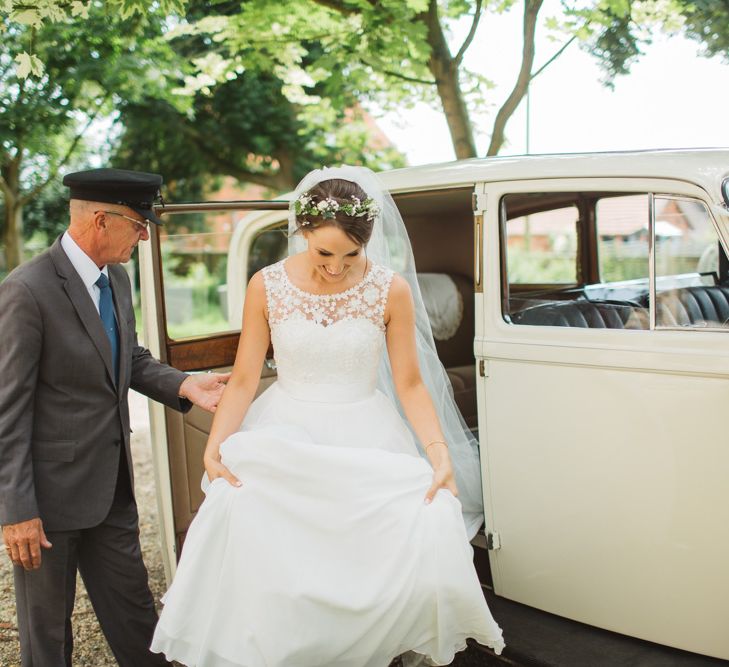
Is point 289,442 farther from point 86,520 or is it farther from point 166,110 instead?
point 166,110

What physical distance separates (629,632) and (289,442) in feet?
5.25

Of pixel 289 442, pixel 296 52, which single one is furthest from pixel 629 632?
pixel 296 52

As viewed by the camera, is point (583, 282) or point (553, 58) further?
point (553, 58)

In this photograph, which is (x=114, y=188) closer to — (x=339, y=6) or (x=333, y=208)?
(x=333, y=208)

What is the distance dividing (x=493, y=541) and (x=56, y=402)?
1.89m

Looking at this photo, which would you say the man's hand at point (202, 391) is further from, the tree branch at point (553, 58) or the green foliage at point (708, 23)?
the green foliage at point (708, 23)

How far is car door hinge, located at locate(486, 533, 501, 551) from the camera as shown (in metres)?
3.18

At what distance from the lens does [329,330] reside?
2.73 metres

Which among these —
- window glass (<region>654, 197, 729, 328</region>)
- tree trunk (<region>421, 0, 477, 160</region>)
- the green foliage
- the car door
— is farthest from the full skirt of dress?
the green foliage

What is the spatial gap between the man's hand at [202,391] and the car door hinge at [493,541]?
1327mm

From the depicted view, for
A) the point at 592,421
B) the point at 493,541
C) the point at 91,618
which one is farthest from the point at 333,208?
the point at 91,618

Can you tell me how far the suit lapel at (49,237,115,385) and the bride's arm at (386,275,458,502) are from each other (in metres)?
1.03

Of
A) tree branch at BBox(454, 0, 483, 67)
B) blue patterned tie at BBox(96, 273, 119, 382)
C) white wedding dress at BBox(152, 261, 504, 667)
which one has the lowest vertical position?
white wedding dress at BBox(152, 261, 504, 667)

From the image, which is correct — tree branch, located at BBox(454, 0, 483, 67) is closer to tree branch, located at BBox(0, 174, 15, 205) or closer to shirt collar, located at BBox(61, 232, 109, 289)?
shirt collar, located at BBox(61, 232, 109, 289)
